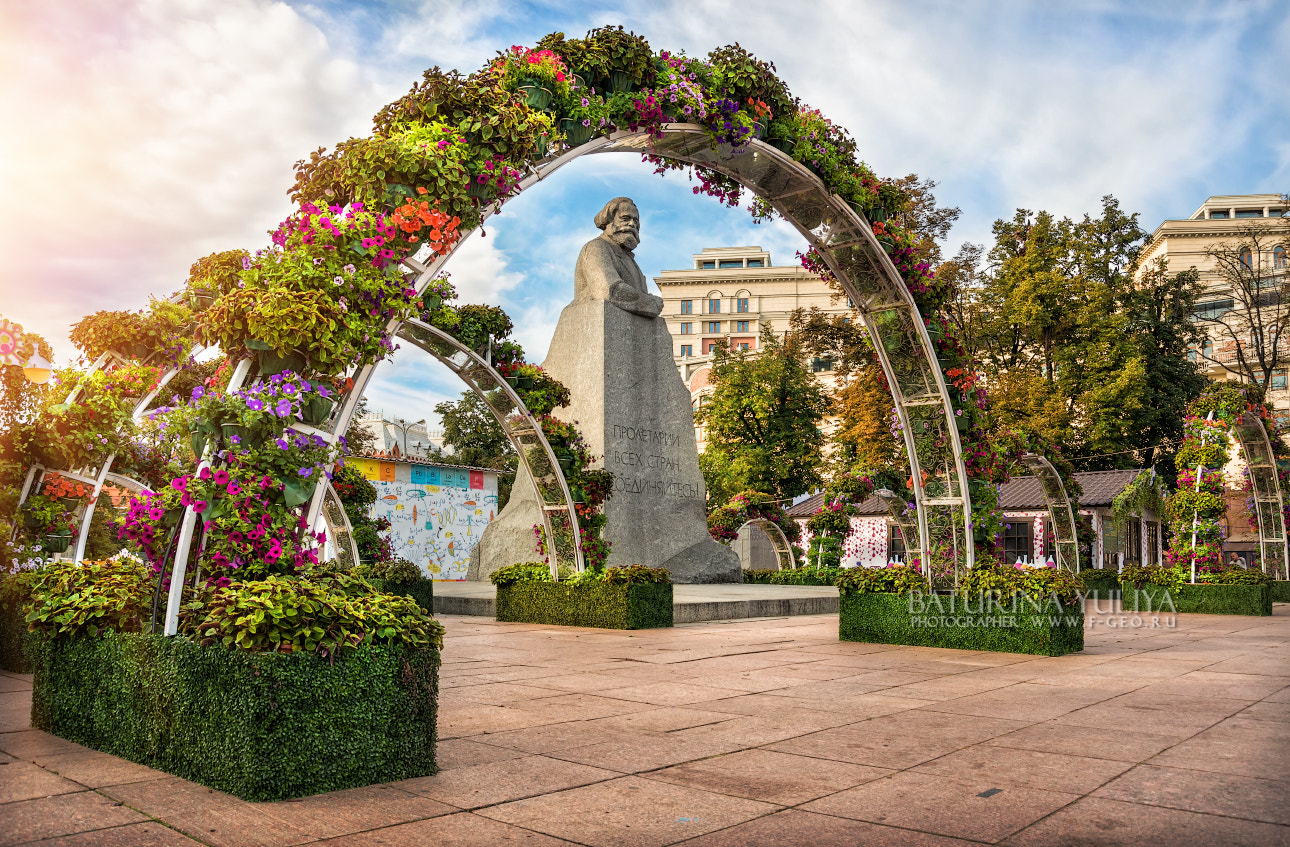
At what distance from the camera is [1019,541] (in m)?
29.9

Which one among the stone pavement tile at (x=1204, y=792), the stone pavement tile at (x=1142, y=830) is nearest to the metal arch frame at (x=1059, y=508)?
the stone pavement tile at (x=1204, y=792)

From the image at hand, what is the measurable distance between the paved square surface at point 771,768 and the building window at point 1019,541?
21.9m

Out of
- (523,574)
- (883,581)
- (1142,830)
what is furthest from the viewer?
(523,574)

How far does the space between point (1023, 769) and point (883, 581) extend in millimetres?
A: 6374

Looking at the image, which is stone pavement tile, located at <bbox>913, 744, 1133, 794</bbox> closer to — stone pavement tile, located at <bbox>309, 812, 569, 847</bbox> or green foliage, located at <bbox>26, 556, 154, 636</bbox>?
stone pavement tile, located at <bbox>309, 812, 569, 847</bbox>

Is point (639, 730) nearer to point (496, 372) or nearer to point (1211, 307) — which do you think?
point (496, 372)

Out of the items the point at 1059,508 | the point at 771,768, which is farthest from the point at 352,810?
the point at 1059,508

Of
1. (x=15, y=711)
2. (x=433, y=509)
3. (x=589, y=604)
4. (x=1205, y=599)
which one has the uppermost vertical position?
(x=433, y=509)

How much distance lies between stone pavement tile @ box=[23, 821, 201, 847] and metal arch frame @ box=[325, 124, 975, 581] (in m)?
6.74

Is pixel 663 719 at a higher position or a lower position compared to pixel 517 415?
lower

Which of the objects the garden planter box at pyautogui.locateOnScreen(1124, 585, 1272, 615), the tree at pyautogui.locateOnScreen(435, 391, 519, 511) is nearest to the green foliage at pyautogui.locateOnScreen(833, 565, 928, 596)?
the garden planter box at pyautogui.locateOnScreen(1124, 585, 1272, 615)

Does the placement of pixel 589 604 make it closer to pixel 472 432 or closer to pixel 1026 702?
pixel 1026 702

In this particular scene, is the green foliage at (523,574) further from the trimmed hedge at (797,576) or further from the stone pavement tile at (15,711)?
the trimmed hedge at (797,576)

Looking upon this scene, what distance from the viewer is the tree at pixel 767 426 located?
3262cm
